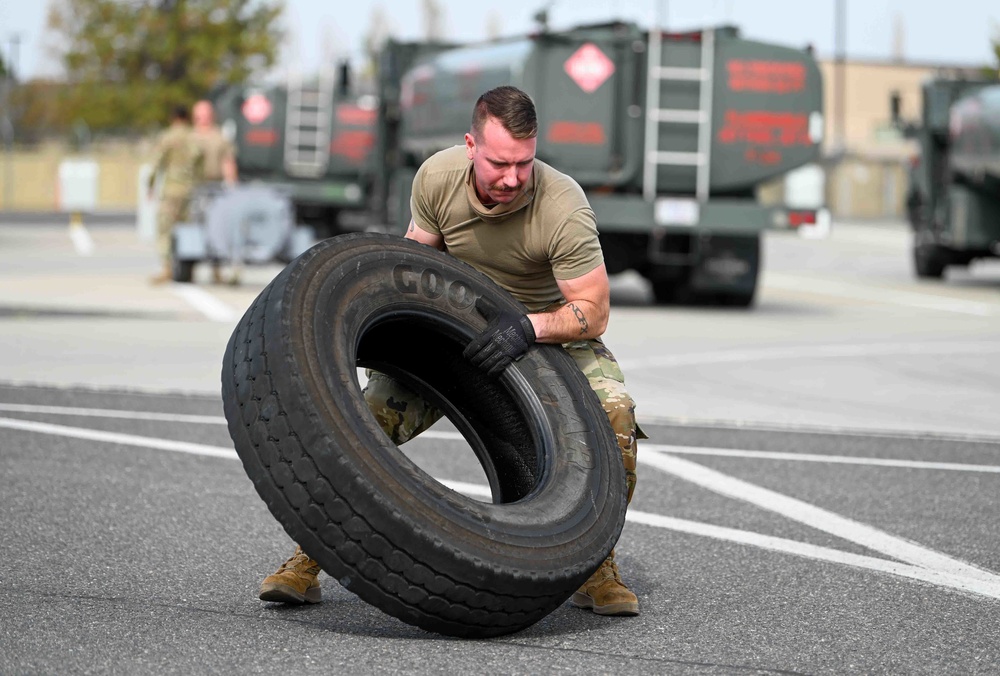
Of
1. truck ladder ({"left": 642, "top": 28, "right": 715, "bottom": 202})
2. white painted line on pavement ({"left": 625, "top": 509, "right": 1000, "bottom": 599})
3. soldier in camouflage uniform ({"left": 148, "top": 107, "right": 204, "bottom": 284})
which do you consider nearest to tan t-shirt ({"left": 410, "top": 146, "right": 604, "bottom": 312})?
white painted line on pavement ({"left": 625, "top": 509, "right": 1000, "bottom": 599})

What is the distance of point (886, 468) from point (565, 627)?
3446 millimetres

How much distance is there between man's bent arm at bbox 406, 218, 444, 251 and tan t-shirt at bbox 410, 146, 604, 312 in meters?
0.02

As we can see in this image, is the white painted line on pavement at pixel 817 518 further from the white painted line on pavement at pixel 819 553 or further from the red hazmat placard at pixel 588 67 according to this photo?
the red hazmat placard at pixel 588 67

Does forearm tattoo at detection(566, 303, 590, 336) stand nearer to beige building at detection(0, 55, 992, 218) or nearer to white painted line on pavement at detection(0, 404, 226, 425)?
white painted line on pavement at detection(0, 404, 226, 425)

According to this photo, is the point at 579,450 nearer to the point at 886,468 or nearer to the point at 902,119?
the point at 886,468

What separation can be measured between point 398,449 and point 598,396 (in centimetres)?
94

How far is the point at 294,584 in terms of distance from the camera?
4750 millimetres

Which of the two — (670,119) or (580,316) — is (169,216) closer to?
(670,119)

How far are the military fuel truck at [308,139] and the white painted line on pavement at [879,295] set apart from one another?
6.82 metres

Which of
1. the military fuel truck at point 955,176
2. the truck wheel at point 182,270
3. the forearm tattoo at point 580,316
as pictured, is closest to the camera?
the forearm tattoo at point 580,316

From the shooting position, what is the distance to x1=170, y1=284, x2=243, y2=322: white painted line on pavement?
14.4 metres

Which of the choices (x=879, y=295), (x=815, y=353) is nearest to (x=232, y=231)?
(x=815, y=353)

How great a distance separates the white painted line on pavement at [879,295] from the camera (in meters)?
18.0

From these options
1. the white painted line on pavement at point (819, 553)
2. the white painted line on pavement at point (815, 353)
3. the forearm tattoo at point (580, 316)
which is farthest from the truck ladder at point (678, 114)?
the forearm tattoo at point (580, 316)
